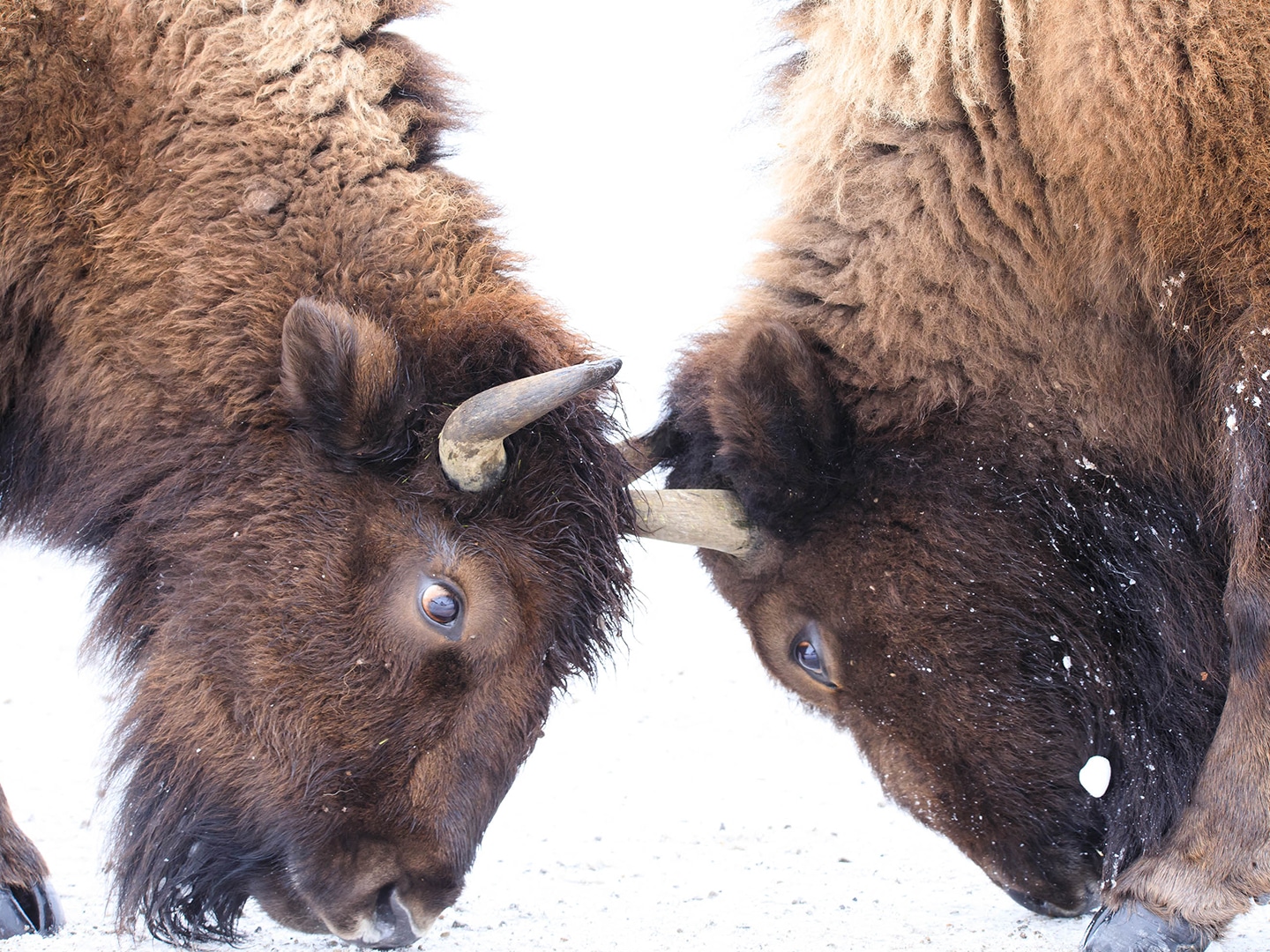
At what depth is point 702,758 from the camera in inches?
242

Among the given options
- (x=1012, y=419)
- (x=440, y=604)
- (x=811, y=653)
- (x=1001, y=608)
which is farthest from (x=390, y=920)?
(x=1012, y=419)

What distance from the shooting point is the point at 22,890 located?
3.50 m

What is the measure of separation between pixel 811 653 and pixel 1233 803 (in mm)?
1355

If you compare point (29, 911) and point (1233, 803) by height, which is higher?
point (1233, 803)

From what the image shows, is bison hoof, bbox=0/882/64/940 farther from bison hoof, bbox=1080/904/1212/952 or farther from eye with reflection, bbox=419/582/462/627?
bison hoof, bbox=1080/904/1212/952

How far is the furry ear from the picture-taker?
3.70 m

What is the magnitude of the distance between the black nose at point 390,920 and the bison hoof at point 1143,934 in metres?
1.77

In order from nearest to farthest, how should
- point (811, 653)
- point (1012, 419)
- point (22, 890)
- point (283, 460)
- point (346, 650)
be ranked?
point (346, 650) < point (283, 460) < point (22, 890) < point (1012, 419) < point (811, 653)

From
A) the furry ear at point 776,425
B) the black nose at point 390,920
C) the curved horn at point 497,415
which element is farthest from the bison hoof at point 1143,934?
the curved horn at point 497,415

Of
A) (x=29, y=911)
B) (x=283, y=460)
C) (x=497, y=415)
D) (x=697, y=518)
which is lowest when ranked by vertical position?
(x=29, y=911)

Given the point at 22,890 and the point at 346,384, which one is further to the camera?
the point at 22,890

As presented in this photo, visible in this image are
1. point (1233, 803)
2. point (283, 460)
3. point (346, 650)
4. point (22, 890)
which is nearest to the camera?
point (1233, 803)

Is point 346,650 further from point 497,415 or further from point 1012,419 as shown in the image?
point 1012,419

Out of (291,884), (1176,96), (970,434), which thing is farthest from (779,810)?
(1176,96)
